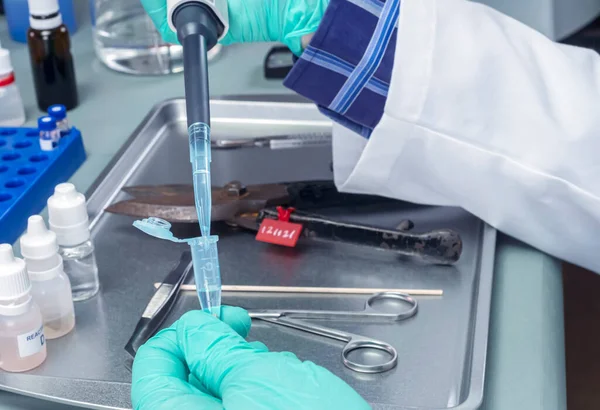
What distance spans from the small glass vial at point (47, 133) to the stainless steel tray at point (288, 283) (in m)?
0.08

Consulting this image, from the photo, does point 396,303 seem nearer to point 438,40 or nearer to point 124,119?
point 438,40

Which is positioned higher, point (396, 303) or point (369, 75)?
point (369, 75)

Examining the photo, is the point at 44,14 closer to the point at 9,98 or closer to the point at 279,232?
the point at 9,98

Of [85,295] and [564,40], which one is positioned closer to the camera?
[85,295]

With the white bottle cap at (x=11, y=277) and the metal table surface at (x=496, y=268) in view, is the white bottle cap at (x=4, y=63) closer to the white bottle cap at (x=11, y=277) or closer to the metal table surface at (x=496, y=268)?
the metal table surface at (x=496, y=268)

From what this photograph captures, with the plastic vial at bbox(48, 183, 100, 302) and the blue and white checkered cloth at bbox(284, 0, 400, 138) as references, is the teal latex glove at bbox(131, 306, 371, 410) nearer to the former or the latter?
the plastic vial at bbox(48, 183, 100, 302)

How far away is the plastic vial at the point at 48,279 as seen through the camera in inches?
26.7

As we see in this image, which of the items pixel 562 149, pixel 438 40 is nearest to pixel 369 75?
pixel 438 40

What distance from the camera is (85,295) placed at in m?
0.77

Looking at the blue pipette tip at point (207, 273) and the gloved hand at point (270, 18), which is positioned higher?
the gloved hand at point (270, 18)

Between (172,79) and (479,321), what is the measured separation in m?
0.68

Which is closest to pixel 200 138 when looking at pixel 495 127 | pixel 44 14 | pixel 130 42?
pixel 495 127

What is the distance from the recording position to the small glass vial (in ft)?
3.09

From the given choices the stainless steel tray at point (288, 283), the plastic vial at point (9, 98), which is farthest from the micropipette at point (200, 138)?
the plastic vial at point (9, 98)
